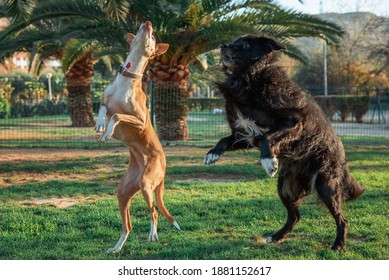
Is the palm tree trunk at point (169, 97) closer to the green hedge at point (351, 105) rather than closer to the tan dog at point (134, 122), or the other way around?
the tan dog at point (134, 122)

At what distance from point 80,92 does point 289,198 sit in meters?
18.7

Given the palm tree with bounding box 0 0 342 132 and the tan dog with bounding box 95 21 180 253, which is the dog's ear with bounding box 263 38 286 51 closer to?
the tan dog with bounding box 95 21 180 253

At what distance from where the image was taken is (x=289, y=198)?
5969 millimetres

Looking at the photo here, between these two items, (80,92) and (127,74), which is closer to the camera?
(127,74)

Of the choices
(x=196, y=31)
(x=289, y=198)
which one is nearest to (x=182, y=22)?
(x=196, y=31)

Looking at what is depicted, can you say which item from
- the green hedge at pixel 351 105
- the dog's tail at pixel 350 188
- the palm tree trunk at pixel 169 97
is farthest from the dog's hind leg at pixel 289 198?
the green hedge at pixel 351 105

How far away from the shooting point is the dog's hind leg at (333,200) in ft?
18.2

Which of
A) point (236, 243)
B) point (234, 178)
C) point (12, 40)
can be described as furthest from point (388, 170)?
point (12, 40)

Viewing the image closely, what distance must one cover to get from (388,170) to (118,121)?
889cm

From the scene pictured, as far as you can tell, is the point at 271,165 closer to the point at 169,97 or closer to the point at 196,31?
the point at 196,31

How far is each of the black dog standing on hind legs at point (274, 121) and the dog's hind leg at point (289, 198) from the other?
0.77 feet

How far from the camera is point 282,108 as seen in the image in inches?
203

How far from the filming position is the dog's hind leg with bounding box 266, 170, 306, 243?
5.86 m

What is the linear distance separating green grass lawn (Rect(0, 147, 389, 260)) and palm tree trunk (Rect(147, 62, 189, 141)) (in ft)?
16.3
